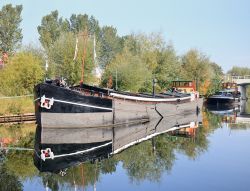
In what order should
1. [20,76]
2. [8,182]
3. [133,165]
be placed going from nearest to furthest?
[8,182] → [133,165] → [20,76]

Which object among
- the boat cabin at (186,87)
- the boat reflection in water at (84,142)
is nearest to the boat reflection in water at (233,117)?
the boat cabin at (186,87)

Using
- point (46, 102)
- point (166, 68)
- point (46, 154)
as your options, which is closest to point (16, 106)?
point (46, 102)

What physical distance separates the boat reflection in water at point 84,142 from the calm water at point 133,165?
0.05 meters

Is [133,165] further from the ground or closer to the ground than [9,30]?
closer to the ground

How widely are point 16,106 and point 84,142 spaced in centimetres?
1233

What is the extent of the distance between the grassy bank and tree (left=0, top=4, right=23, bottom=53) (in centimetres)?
3980

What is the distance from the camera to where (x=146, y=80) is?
60.6m

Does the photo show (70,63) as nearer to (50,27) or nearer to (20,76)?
(20,76)

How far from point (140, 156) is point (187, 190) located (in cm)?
630

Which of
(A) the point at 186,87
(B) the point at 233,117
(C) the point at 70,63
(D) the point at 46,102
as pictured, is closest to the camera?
(D) the point at 46,102

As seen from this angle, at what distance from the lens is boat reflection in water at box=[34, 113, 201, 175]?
19.4 meters

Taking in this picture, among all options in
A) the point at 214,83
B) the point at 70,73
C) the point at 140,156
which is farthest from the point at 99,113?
the point at 214,83

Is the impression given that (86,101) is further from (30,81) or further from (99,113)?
(30,81)

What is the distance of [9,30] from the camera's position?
75375 mm
